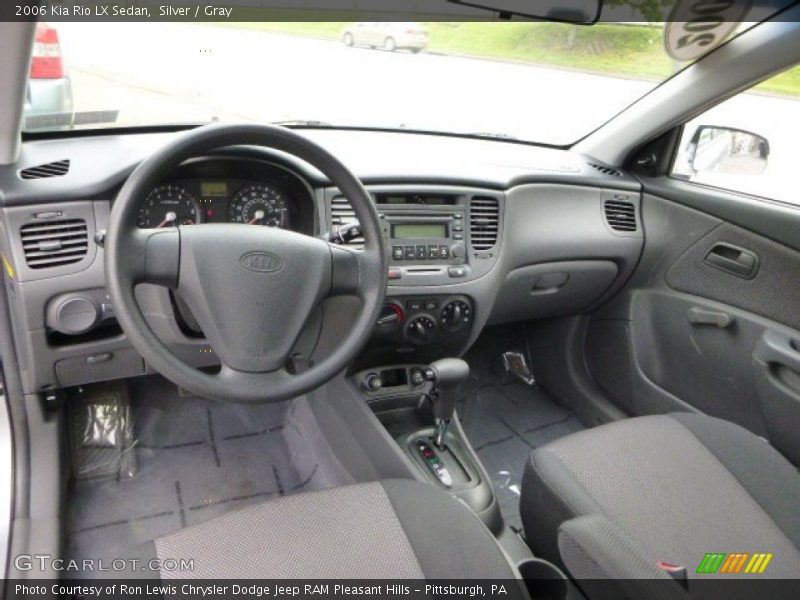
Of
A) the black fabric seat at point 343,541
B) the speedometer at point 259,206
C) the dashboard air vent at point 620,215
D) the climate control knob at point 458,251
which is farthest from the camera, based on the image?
the dashboard air vent at point 620,215

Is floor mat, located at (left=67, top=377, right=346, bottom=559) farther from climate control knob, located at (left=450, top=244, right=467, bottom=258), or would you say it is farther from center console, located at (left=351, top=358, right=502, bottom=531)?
climate control knob, located at (left=450, top=244, right=467, bottom=258)

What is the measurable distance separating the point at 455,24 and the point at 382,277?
4.63 ft

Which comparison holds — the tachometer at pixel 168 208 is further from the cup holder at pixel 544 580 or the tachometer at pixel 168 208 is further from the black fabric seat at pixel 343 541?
the cup holder at pixel 544 580

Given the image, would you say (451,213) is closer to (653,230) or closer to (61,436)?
(653,230)

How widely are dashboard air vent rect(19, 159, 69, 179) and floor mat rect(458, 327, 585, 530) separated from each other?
5.97 feet

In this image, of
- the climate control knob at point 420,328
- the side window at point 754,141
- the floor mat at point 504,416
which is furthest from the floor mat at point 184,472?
the side window at point 754,141

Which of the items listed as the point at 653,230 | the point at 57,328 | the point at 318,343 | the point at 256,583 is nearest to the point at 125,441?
the point at 57,328

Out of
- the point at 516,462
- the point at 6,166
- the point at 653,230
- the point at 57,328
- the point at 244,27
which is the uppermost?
the point at 244,27

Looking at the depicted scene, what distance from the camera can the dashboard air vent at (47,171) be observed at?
1.70 metres

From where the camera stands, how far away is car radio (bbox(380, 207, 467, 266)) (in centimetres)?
208

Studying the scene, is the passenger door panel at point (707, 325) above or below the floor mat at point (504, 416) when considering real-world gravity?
above

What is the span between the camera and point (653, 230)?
2592 mm

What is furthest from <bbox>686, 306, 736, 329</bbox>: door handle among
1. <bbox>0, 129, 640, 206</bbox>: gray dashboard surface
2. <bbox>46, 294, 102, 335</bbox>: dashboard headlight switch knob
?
<bbox>46, 294, 102, 335</bbox>: dashboard headlight switch knob

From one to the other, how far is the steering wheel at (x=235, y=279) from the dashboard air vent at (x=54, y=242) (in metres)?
0.47
